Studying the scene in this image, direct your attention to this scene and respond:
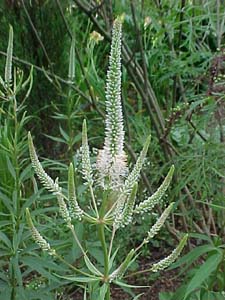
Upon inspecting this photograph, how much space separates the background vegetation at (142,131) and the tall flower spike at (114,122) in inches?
31.5

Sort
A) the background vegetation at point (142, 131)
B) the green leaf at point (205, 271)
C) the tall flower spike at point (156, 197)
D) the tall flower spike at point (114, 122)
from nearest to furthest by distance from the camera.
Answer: the tall flower spike at point (114, 122) → the tall flower spike at point (156, 197) → the green leaf at point (205, 271) → the background vegetation at point (142, 131)

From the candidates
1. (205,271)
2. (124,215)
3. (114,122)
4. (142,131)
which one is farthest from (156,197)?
(142,131)

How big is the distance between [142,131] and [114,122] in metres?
2.50

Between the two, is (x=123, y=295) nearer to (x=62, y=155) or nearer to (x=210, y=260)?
(x=62, y=155)

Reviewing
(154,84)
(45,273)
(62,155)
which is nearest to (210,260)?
(45,273)

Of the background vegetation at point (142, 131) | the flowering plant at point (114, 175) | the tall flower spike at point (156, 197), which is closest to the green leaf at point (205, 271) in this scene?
the background vegetation at point (142, 131)

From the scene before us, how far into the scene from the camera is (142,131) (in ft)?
13.3

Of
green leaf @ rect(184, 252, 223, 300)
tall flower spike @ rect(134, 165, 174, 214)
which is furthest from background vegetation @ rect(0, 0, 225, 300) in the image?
tall flower spike @ rect(134, 165, 174, 214)

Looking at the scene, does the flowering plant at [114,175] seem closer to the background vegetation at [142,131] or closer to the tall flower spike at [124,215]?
the tall flower spike at [124,215]

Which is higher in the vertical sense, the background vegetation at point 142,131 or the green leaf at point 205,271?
the background vegetation at point 142,131

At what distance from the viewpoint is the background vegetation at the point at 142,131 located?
8.54 ft

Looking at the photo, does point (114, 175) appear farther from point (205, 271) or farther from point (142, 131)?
point (142, 131)

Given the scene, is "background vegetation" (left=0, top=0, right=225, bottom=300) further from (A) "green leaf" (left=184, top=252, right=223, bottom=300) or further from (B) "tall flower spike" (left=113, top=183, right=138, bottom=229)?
(B) "tall flower spike" (left=113, top=183, right=138, bottom=229)

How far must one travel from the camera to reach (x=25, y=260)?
2.49m
